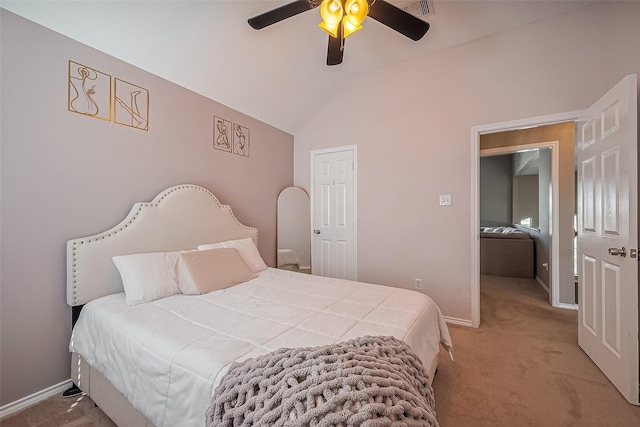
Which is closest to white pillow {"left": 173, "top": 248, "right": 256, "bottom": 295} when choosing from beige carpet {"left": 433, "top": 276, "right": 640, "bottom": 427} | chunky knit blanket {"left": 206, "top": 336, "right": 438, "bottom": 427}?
chunky knit blanket {"left": 206, "top": 336, "right": 438, "bottom": 427}

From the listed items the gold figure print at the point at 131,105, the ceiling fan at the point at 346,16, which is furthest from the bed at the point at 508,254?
the gold figure print at the point at 131,105

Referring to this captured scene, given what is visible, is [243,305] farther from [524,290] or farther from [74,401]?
[524,290]

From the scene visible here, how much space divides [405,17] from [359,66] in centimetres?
167

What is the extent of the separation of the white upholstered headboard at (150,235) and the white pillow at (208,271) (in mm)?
353

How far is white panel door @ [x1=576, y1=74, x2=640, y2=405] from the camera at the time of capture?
1.58 meters

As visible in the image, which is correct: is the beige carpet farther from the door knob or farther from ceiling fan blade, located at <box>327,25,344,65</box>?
ceiling fan blade, located at <box>327,25,344,65</box>

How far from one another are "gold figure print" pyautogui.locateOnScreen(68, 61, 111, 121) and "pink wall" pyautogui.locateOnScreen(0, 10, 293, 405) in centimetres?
4

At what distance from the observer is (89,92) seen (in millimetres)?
1880

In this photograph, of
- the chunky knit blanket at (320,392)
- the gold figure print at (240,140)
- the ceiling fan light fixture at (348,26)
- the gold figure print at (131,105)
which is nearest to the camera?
the chunky knit blanket at (320,392)

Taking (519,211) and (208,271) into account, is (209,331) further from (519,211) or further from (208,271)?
(519,211)

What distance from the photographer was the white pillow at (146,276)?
1.74 m

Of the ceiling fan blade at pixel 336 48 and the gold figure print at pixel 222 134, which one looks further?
the gold figure print at pixel 222 134

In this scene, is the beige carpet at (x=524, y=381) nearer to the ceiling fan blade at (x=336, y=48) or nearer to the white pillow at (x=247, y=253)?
the white pillow at (x=247, y=253)

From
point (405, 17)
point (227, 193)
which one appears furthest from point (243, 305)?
point (405, 17)
